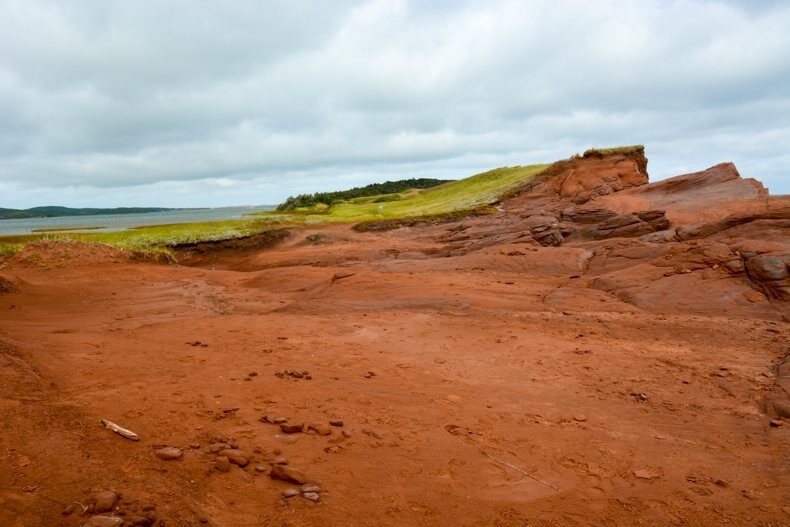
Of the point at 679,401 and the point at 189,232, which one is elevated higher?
the point at 189,232

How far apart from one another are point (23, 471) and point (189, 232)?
29.1 meters

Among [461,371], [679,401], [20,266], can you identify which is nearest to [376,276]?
[461,371]

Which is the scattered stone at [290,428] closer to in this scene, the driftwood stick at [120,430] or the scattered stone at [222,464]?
the scattered stone at [222,464]

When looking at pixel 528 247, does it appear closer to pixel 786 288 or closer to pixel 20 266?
pixel 786 288

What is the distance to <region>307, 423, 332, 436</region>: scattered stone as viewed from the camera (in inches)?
Result: 202

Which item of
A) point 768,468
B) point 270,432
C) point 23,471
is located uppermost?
point 23,471

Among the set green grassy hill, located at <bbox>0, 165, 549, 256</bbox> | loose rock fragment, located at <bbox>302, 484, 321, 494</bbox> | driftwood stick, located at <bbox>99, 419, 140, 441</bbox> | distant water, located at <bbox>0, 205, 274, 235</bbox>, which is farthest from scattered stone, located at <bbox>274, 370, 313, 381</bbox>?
distant water, located at <bbox>0, 205, 274, 235</bbox>

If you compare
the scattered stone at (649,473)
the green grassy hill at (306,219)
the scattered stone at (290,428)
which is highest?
the green grassy hill at (306,219)

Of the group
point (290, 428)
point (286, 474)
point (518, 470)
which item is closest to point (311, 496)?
point (286, 474)

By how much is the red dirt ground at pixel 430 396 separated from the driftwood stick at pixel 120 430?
81 millimetres

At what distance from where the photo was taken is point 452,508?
4.12m

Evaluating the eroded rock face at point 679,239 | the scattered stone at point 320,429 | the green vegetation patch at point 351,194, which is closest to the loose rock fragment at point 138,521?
the scattered stone at point 320,429

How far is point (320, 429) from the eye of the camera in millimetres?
5156

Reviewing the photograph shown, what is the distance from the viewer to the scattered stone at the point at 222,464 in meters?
4.00
